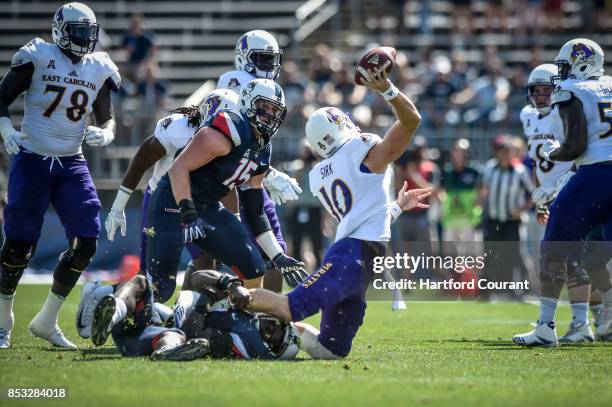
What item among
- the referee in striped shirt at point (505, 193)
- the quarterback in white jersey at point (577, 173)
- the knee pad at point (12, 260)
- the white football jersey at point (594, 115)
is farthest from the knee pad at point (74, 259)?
the referee in striped shirt at point (505, 193)

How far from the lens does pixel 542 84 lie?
973 centimetres

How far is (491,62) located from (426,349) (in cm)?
1098

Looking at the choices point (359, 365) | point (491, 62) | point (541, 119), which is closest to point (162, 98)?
point (491, 62)

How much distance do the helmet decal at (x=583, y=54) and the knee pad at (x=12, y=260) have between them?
14.5 ft

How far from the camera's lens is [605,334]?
8992 mm

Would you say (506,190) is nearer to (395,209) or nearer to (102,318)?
(395,209)

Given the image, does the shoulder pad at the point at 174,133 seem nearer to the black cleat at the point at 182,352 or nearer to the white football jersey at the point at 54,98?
the white football jersey at the point at 54,98

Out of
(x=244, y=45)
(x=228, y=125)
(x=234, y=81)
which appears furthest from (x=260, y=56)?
(x=228, y=125)

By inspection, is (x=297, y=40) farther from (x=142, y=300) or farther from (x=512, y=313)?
(x=142, y=300)

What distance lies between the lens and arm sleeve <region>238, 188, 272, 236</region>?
25.8 ft

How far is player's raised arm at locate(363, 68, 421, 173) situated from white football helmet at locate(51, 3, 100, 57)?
255 cm

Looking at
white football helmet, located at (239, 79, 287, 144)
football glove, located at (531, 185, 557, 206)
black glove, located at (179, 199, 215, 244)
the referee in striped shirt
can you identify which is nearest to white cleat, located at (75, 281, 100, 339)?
black glove, located at (179, 199, 215, 244)

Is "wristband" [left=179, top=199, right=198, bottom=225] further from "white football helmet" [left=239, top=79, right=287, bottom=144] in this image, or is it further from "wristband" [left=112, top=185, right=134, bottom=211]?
"wristband" [left=112, top=185, right=134, bottom=211]

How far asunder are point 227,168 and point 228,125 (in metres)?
0.32
